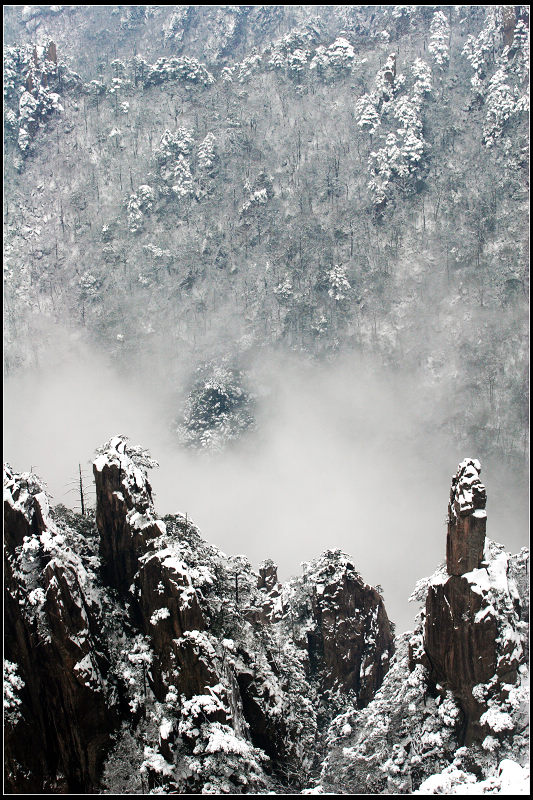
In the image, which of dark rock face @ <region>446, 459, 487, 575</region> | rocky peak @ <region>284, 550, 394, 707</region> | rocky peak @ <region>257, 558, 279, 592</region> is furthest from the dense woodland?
dark rock face @ <region>446, 459, 487, 575</region>

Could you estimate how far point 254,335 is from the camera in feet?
602

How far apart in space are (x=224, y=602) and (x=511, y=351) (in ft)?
433

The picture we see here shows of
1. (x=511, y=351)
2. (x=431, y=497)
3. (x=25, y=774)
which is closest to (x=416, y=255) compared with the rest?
(x=511, y=351)

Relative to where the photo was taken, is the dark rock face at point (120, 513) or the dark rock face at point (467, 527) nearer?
the dark rock face at point (467, 527)

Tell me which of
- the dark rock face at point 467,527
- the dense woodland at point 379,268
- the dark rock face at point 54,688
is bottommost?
the dark rock face at point 54,688

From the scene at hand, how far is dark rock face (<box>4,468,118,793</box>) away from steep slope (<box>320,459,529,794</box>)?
13.5 metres

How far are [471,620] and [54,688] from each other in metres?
20.1

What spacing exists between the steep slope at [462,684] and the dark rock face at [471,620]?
0.05m

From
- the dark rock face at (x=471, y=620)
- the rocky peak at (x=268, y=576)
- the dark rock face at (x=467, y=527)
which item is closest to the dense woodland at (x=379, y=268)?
the rocky peak at (x=268, y=576)

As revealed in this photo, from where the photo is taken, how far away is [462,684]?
37750 mm

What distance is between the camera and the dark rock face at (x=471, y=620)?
1455 inches

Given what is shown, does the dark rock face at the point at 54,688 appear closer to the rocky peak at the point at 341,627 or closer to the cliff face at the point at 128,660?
the cliff face at the point at 128,660

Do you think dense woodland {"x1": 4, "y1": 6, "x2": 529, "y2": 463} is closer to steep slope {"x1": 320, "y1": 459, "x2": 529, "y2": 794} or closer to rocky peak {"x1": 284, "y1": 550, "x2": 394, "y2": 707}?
rocky peak {"x1": 284, "y1": 550, "x2": 394, "y2": 707}

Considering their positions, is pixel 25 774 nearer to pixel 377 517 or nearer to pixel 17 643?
pixel 17 643
